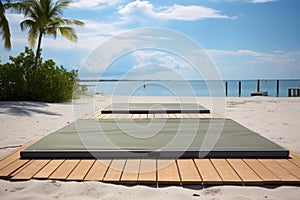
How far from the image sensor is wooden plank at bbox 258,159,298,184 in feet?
7.31

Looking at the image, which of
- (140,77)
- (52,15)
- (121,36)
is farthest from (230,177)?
(52,15)

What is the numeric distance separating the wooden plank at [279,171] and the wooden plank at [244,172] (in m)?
0.17

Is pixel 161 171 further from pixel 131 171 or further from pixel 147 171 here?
pixel 131 171

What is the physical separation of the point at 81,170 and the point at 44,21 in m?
10.1

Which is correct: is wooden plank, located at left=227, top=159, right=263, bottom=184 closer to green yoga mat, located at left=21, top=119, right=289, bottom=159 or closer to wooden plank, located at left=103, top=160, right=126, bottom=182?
green yoga mat, located at left=21, top=119, right=289, bottom=159

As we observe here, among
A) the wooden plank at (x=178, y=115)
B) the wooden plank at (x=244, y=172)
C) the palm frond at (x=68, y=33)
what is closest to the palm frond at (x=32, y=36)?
the palm frond at (x=68, y=33)

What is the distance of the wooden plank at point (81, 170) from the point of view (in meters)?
2.28

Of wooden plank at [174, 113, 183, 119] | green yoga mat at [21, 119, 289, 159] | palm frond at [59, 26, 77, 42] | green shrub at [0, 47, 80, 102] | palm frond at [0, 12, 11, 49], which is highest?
palm frond at [59, 26, 77, 42]

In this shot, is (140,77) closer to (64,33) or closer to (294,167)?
(294,167)

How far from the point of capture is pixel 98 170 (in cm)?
245

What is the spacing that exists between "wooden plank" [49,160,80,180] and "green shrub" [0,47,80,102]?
25.5 feet

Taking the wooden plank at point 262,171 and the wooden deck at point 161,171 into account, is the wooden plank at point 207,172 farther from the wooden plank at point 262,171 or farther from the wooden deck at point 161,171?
the wooden plank at point 262,171

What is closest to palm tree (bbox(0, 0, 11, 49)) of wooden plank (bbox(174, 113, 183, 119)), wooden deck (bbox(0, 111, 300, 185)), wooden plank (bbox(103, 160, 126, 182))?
wooden plank (bbox(174, 113, 183, 119))

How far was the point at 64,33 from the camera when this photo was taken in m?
12.4
